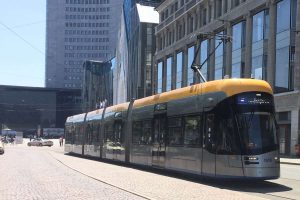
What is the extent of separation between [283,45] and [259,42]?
4187 millimetres

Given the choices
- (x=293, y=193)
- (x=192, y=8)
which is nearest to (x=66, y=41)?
(x=192, y=8)

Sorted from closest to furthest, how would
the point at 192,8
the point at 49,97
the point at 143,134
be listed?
the point at 143,134 < the point at 192,8 < the point at 49,97

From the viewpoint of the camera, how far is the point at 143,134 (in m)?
23.2

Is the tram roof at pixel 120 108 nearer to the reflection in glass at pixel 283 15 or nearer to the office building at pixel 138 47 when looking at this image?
the reflection in glass at pixel 283 15

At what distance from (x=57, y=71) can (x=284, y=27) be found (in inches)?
801

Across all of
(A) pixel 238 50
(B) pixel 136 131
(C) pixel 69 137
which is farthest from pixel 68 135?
(B) pixel 136 131

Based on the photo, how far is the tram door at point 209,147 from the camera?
16.3m

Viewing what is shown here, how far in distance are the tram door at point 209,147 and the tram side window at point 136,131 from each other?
6.97 m

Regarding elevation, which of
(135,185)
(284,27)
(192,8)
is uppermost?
(192,8)

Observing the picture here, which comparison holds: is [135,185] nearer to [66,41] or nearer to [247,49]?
[66,41]

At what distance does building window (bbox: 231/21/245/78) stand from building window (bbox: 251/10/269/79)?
1956 millimetres

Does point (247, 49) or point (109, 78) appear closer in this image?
point (247, 49)

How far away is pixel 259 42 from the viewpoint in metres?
47.4

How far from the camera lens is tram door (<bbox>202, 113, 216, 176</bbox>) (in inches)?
641
